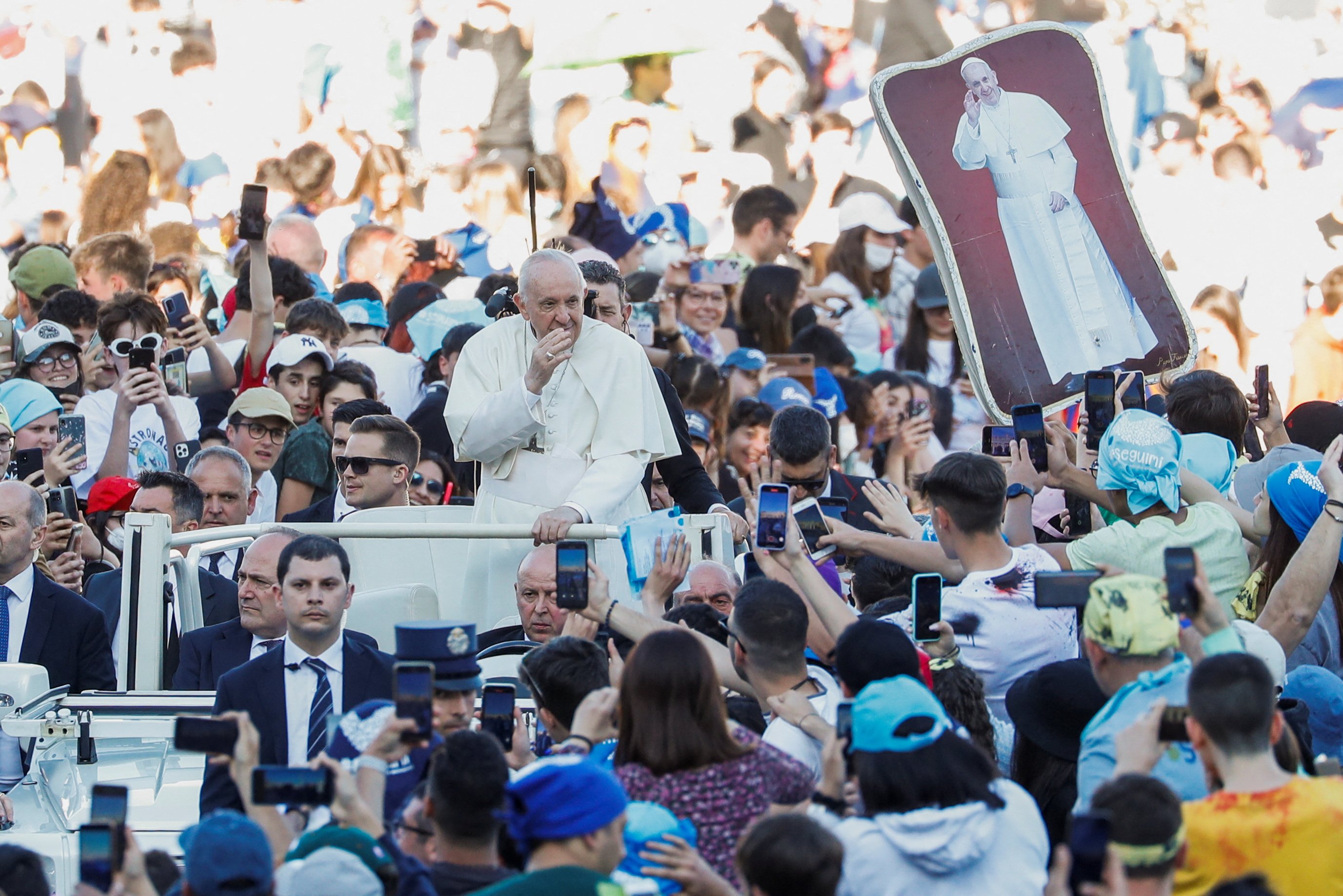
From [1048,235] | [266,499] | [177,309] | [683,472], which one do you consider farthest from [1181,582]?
[177,309]

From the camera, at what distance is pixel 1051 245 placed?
23.8ft

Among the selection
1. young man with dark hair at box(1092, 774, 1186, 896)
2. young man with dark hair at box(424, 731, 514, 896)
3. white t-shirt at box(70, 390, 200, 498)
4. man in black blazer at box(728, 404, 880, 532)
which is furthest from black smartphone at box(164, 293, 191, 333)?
young man with dark hair at box(1092, 774, 1186, 896)

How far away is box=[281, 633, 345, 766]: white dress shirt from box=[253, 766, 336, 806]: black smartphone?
170cm

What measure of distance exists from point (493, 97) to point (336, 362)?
19.0 ft

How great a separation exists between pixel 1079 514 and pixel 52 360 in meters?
4.88

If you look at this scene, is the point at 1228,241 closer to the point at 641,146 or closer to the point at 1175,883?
the point at 641,146

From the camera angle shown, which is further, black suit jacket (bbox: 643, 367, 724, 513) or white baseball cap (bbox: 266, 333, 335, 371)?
white baseball cap (bbox: 266, 333, 335, 371)

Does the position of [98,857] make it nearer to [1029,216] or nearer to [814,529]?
[814,529]

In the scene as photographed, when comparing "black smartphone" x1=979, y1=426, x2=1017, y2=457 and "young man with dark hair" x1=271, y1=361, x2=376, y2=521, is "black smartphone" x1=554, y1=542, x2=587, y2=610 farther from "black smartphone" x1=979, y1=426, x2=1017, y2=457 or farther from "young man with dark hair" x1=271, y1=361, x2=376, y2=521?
"young man with dark hair" x1=271, y1=361, x2=376, y2=521

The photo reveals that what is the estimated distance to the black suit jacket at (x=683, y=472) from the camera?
744cm

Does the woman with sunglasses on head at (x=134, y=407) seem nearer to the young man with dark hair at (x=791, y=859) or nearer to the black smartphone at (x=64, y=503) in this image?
the black smartphone at (x=64, y=503)

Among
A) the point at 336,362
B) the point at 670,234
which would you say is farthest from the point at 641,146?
the point at 336,362

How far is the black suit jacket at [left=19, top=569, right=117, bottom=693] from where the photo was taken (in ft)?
21.9

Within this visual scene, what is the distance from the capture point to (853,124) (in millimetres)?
14297
